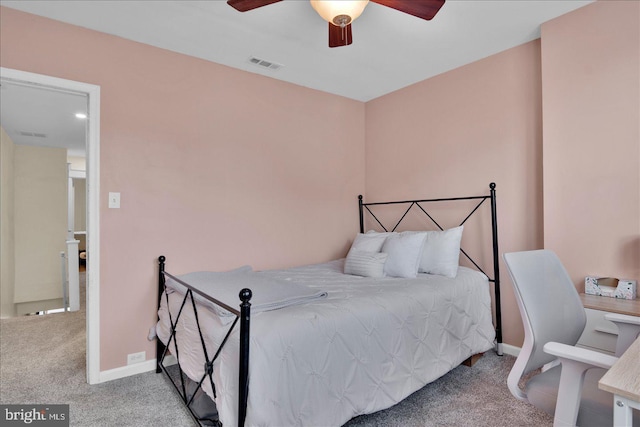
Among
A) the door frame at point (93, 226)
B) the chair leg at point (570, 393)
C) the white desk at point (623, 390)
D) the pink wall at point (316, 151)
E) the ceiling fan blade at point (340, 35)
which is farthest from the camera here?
the door frame at point (93, 226)

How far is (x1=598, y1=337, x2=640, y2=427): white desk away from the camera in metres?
0.78

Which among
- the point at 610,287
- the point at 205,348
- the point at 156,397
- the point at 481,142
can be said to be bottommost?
the point at 156,397

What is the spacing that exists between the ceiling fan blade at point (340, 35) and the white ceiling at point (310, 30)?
45cm

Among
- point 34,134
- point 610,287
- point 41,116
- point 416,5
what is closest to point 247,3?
point 416,5

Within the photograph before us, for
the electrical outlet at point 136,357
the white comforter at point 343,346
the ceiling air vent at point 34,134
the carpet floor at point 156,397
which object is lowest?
the carpet floor at point 156,397

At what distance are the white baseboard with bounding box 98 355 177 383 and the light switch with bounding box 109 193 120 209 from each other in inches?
46.1

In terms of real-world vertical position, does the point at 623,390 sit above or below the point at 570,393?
above

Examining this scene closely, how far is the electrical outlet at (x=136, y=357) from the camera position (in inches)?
101

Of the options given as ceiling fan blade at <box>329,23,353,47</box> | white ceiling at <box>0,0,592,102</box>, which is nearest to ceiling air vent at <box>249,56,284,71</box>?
white ceiling at <box>0,0,592,102</box>

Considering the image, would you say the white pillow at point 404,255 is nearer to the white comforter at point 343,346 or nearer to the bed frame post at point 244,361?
the white comforter at point 343,346

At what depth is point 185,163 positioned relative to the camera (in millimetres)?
2828

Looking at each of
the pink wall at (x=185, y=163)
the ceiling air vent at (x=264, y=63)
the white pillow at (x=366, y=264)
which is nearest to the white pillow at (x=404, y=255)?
the white pillow at (x=366, y=264)

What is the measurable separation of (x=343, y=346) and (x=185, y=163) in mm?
1959

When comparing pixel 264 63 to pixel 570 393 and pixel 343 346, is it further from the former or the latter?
pixel 570 393
